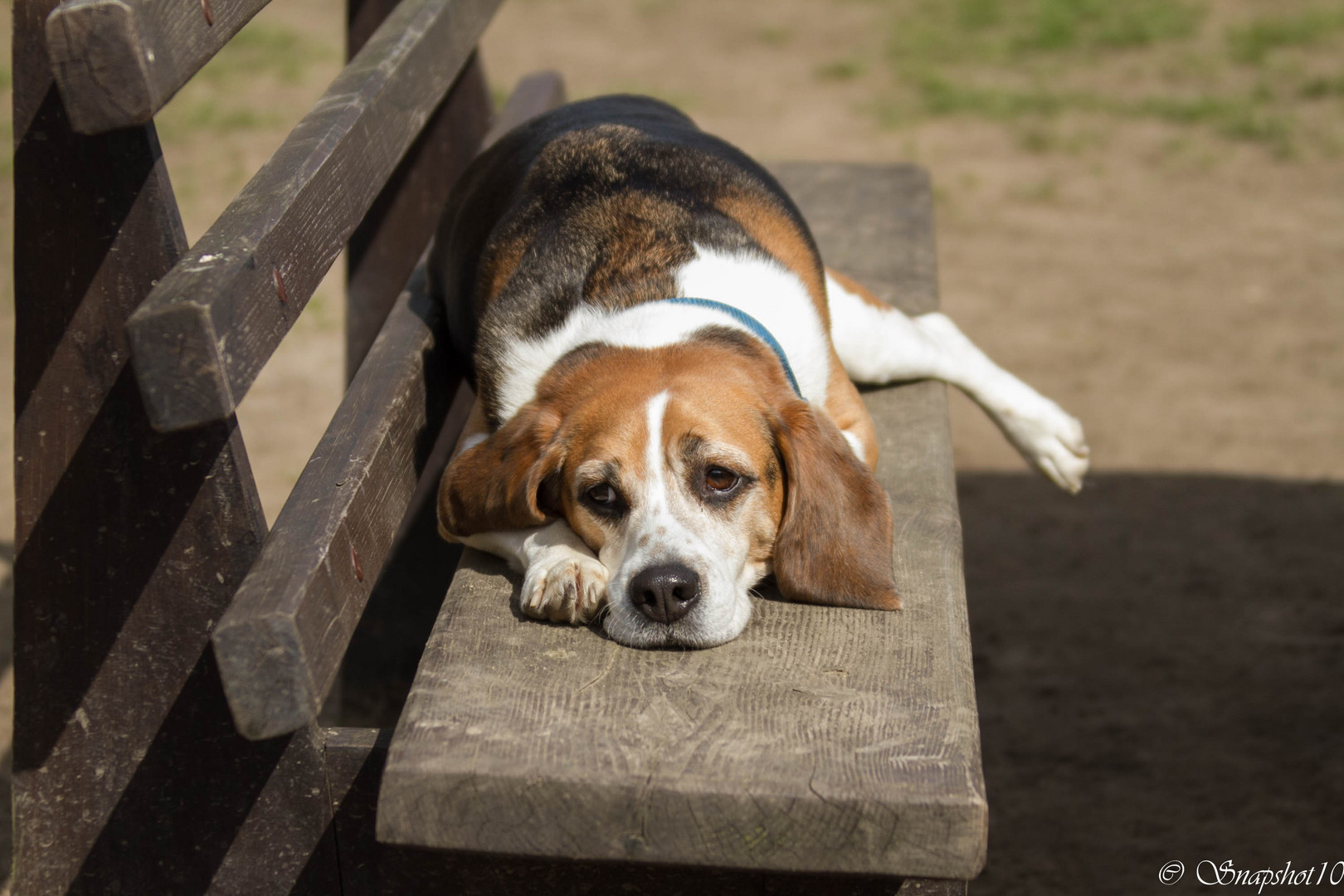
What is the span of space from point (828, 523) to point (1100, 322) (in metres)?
4.52

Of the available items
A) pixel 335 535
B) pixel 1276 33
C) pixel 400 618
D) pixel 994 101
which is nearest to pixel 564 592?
pixel 335 535

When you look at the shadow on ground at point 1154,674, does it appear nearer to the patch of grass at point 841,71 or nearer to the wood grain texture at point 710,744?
the wood grain texture at point 710,744

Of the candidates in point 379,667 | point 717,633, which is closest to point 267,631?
point 717,633

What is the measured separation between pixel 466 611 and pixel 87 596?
700 mm

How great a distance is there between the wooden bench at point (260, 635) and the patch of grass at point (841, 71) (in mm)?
7558

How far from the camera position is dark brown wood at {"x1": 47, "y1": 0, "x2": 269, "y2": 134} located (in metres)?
2.00

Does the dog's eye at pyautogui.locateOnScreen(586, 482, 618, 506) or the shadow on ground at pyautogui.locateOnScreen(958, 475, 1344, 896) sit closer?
the dog's eye at pyautogui.locateOnScreen(586, 482, 618, 506)

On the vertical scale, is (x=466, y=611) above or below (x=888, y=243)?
above

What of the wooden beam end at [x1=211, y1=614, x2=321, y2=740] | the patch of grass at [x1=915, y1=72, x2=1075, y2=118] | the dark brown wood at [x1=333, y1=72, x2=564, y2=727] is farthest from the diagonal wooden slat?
the patch of grass at [x1=915, y1=72, x2=1075, y2=118]

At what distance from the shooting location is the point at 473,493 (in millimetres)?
2840

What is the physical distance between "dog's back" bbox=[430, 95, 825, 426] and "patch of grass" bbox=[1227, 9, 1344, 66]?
726cm

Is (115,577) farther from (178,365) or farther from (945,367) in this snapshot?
(945,367)

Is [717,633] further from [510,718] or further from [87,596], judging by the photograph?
→ [87,596]

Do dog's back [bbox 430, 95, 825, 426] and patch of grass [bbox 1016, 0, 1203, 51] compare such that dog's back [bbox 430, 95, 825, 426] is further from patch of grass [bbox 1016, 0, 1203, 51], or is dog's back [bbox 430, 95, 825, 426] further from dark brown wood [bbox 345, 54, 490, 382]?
patch of grass [bbox 1016, 0, 1203, 51]
